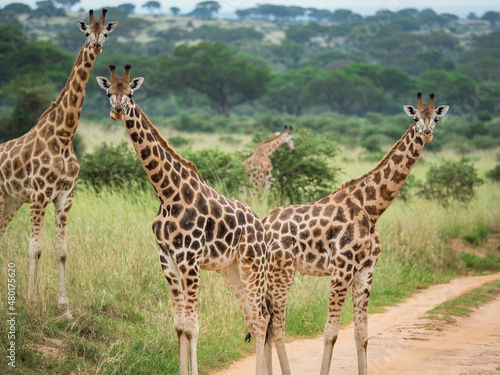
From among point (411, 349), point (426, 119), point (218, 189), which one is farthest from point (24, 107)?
point (426, 119)

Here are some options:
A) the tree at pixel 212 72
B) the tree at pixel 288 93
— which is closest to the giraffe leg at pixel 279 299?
the tree at pixel 212 72

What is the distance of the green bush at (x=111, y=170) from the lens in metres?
13.9

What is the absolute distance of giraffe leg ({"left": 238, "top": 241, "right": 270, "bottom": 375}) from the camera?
5.90 metres

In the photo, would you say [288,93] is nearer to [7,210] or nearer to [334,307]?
[7,210]

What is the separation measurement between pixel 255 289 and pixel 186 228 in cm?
99

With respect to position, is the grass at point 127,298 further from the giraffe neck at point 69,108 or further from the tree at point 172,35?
the tree at point 172,35

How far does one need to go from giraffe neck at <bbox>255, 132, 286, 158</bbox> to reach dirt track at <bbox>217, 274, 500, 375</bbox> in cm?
597

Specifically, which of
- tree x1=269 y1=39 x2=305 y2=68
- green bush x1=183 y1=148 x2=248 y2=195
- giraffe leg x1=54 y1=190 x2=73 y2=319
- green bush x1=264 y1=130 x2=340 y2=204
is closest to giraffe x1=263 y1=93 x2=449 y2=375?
giraffe leg x1=54 y1=190 x2=73 y2=319

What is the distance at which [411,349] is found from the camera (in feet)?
24.8

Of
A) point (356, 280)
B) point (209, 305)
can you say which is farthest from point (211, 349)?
point (356, 280)

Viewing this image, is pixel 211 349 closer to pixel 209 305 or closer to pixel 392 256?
pixel 209 305

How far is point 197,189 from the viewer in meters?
5.76

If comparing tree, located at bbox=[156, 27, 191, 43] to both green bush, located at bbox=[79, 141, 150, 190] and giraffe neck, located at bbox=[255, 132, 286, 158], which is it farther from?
green bush, located at bbox=[79, 141, 150, 190]

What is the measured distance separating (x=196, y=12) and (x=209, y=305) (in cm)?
9525
